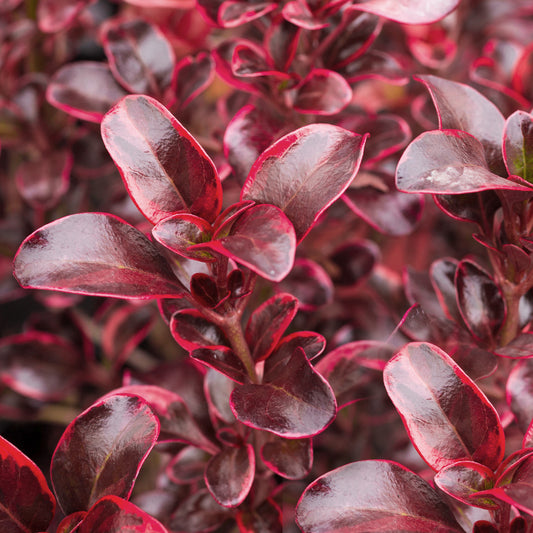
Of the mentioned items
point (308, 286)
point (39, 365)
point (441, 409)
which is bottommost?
point (39, 365)

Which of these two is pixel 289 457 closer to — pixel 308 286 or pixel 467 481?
pixel 467 481

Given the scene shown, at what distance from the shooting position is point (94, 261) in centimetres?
48

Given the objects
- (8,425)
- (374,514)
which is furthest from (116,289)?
(8,425)

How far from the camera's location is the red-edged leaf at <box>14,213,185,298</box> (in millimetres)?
462

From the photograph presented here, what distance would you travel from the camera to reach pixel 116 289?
0.46 metres

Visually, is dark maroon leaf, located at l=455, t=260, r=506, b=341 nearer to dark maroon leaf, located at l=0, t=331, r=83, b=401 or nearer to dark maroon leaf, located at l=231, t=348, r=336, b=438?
dark maroon leaf, located at l=231, t=348, r=336, b=438

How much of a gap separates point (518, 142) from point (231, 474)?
1.27 ft

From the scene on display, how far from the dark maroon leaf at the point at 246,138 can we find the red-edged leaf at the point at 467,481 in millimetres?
327

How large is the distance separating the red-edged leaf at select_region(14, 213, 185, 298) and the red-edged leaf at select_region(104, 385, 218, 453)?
16 centimetres

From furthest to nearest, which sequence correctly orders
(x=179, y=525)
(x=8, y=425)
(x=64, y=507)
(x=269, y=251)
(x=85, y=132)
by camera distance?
(x=8, y=425) < (x=85, y=132) < (x=179, y=525) < (x=64, y=507) < (x=269, y=251)

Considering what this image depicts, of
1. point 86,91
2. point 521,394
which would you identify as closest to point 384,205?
point 521,394

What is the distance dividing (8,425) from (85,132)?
0.54 metres

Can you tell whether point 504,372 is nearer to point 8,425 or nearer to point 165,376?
point 165,376

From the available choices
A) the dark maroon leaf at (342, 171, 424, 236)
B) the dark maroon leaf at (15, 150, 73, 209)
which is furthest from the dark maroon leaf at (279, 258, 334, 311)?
the dark maroon leaf at (15, 150, 73, 209)
